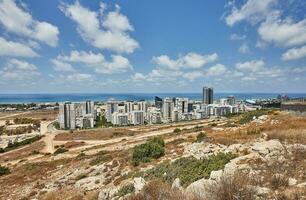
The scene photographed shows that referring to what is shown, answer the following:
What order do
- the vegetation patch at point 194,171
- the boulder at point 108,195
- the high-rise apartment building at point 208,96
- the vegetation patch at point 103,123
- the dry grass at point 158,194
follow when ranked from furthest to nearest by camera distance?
the high-rise apartment building at point 208,96
the vegetation patch at point 103,123
the boulder at point 108,195
the vegetation patch at point 194,171
the dry grass at point 158,194

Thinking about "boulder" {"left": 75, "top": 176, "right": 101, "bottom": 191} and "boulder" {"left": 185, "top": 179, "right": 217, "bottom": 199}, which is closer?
"boulder" {"left": 185, "top": 179, "right": 217, "bottom": 199}

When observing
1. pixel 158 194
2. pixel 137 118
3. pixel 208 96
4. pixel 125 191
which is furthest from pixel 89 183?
pixel 208 96

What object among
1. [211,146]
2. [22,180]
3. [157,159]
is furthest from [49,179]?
[211,146]

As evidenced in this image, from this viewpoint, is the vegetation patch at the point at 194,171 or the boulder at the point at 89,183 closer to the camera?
the vegetation patch at the point at 194,171

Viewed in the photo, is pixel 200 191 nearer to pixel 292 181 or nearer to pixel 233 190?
pixel 233 190

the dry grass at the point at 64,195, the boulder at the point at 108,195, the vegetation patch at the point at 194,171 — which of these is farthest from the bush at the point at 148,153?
the boulder at the point at 108,195

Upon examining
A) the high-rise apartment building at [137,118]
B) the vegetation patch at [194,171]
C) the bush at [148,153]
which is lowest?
the high-rise apartment building at [137,118]

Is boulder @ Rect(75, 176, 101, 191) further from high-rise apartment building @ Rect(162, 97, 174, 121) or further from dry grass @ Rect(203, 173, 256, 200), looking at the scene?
high-rise apartment building @ Rect(162, 97, 174, 121)

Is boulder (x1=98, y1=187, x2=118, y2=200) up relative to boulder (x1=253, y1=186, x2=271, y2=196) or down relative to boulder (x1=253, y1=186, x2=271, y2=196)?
down

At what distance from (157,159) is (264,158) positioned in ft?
29.8

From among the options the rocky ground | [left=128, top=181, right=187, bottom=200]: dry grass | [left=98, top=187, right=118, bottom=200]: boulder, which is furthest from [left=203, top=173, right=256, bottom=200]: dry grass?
[left=98, top=187, right=118, bottom=200]: boulder

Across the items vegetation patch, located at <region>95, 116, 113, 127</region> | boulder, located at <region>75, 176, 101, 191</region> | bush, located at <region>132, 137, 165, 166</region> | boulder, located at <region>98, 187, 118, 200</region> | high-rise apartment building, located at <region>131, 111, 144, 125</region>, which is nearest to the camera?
boulder, located at <region>98, 187, 118, 200</region>

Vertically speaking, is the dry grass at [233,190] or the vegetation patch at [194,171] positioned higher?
the dry grass at [233,190]

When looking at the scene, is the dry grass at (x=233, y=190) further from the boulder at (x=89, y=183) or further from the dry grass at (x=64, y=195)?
the boulder at (x=89, y=183)
